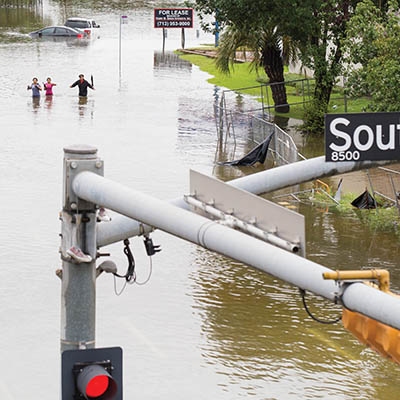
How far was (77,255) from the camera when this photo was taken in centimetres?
756

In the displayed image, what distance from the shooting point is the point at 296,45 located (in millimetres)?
40438

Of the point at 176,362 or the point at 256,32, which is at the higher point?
the point at 256,32

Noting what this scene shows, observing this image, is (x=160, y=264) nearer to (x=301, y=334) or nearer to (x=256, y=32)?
(x=301, y=334)

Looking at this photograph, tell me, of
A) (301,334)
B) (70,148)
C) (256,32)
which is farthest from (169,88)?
(70,148)

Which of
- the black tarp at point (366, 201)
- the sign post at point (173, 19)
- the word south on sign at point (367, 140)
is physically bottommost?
the black tarp at point (366, 201)

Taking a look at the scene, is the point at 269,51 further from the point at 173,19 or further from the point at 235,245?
the point at 235,245

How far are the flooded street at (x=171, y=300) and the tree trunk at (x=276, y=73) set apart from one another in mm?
3565

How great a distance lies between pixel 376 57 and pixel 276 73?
15220mm

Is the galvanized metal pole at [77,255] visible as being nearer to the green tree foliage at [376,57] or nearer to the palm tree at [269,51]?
the green tree foliage at [376,57]

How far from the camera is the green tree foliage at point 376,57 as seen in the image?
89.3 feet

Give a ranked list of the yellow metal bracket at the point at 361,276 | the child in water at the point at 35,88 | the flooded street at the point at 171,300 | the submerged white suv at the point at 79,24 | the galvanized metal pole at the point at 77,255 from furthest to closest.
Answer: the submerged white suv at the point at 79,24 → the child in water at the point at 35,88 → the flooded street at the point at 171,300 → the galvanized metal pole at the point at 77,255 → the yellow metal bracket at the point at 361,276

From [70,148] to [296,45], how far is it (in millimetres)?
33634

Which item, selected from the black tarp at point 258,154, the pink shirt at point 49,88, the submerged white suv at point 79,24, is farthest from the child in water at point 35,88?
the submerged white suv at point 79,24

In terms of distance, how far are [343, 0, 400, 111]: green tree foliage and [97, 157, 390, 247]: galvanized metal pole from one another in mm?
19666
